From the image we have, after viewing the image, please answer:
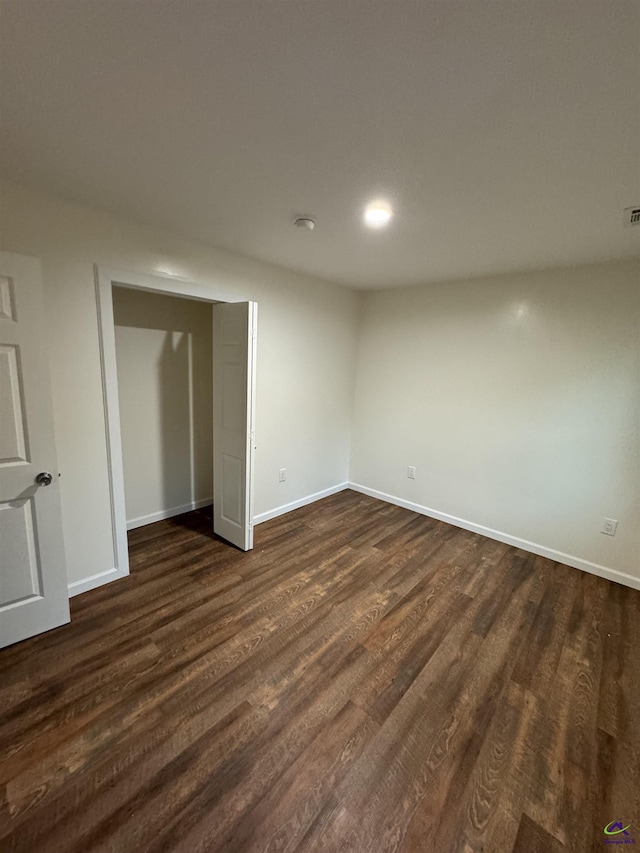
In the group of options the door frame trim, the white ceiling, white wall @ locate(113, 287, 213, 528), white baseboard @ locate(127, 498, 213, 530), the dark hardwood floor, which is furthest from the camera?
white baseboard @ locate(127, 498, 213, 530)

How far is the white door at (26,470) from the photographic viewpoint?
5.50 feet

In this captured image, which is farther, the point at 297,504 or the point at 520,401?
the point at 297,504

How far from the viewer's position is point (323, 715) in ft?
5.08

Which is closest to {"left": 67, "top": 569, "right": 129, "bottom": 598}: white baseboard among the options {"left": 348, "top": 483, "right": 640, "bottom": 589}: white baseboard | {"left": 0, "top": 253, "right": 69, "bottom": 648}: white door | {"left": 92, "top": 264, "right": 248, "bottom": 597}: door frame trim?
{"left": 92, "top": 264, "right": 248, "bottom": 597}: door frame trim

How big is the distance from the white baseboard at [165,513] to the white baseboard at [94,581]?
78cm

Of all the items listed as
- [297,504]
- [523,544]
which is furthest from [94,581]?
[523,544]

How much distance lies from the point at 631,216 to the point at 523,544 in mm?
2534

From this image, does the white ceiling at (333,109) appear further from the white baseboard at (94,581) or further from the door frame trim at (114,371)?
the white baseboard at (94,581)

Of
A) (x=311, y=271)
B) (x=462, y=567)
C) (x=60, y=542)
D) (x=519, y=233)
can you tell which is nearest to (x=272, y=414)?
(x=311, y=271)

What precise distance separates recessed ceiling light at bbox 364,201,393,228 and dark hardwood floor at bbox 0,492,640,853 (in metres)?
2.39

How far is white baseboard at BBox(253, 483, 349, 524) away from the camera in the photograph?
133 inches

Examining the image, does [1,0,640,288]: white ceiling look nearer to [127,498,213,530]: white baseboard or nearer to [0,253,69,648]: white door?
[0,253,69,648]: white door

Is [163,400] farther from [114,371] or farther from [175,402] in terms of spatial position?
[114,371]

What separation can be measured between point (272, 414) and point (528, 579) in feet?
8.33
